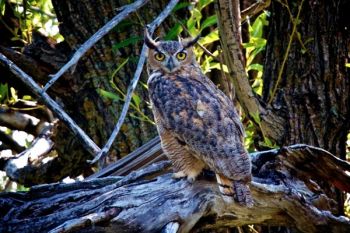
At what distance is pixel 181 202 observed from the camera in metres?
2.69

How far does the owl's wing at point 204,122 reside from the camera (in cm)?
269

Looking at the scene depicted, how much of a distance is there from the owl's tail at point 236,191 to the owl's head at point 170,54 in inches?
29.1

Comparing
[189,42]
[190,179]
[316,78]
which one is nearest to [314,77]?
[316,78]

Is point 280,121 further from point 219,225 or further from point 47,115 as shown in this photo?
point 47,115

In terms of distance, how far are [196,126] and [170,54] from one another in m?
0.52

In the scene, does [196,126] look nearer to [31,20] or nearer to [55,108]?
[55,108]

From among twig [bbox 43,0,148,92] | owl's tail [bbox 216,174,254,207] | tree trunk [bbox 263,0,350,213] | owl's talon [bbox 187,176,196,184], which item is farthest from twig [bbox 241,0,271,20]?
owl's tail [bbox 216,174,254,207]

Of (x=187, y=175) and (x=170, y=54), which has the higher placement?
(x=170, y=54)

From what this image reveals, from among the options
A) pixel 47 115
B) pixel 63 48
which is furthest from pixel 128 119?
pixel 47 115

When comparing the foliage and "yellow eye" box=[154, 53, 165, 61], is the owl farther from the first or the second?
the foliage

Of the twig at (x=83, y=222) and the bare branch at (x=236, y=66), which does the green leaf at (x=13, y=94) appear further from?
the twig at (x=83, y=222)

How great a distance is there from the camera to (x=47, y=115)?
4.69 meters

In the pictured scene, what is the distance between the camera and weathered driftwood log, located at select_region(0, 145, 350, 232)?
256 centimetres

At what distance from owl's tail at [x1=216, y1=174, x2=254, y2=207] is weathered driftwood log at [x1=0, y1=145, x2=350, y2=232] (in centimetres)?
8
